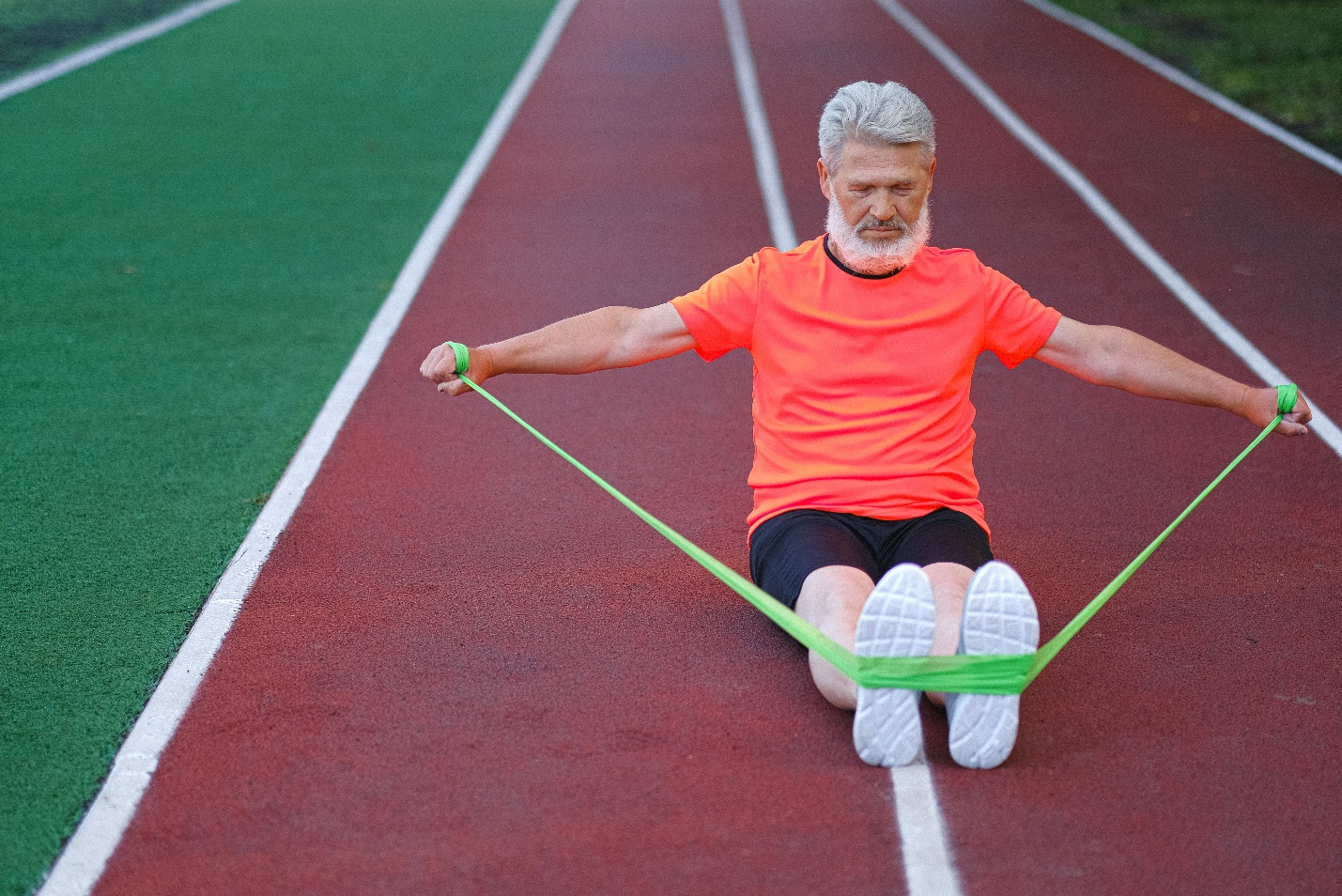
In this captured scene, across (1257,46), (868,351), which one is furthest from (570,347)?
(1257,46)

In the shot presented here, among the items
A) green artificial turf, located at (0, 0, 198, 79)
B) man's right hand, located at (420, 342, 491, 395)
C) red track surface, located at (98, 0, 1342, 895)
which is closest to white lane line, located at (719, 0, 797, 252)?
red track surface, located at (98, 0, 1342, 895)

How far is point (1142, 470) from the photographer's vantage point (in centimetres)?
571

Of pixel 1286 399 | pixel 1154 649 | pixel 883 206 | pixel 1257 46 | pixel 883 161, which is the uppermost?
pixel 883 161

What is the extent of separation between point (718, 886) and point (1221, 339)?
17.2 ft

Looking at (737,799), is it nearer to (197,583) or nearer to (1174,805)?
(1174,805)

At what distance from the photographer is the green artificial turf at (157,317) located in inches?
161

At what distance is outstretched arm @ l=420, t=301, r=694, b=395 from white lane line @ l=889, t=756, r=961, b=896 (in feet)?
4.43

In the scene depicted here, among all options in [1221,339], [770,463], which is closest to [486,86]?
[1221,339]

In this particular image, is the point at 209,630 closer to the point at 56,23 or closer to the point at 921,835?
the point at 921,835

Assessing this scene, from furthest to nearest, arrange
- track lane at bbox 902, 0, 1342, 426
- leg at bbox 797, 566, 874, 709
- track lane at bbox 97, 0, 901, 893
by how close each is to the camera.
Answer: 1. track lane at bbox 902, 0, 1342, 426
2. leg at bbox 797, 566, 874, 709
3. track lane at bbox 97, 0, 901, 893

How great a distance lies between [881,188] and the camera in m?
3.73

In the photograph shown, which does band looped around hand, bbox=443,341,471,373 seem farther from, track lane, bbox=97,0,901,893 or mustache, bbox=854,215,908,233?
mustache, bbox=854,215,908,233

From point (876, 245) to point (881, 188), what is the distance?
16cm

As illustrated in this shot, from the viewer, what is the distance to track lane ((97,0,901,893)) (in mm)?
3238
